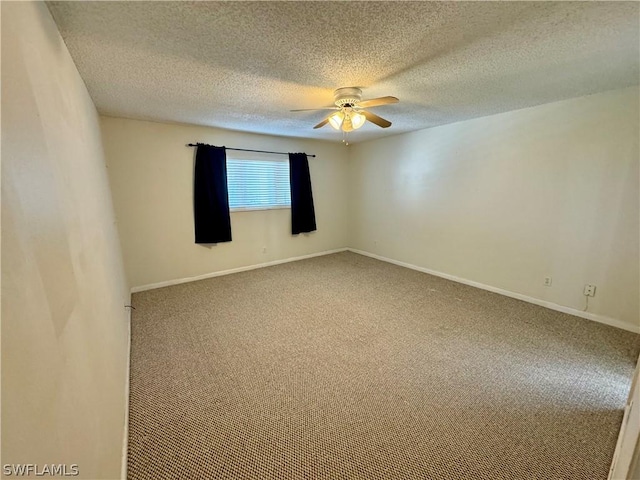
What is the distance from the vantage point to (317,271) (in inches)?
172

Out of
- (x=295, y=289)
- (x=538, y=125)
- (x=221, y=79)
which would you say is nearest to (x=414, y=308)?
(x=295, y=289)

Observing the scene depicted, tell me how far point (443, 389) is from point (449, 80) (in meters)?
2.33

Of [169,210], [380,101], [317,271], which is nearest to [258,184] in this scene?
[169,210]

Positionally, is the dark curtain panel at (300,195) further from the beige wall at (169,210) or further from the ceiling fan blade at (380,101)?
the ceiling fan blade at (380,101)

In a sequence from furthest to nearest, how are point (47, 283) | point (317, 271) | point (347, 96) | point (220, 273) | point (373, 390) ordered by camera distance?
point (317, 271) < point (220, 273) < point (347, 96) < point (373, 390) < point (47, 283)

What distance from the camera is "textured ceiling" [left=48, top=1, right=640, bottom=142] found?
1.32 metres

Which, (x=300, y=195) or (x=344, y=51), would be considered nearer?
(x=344, y=51)

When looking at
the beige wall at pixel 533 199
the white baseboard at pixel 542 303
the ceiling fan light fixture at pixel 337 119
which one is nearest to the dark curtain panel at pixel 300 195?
the beige wall at pixel 533 199

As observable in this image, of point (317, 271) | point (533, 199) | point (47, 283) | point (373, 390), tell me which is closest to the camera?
point (47, 283)

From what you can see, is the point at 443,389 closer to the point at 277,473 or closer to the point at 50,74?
the point at 277,473

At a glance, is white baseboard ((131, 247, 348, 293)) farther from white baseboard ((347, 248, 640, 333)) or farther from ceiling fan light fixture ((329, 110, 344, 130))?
ceiling fan light fixture ((329, 110, 344, 130))

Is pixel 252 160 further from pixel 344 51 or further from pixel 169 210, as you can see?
pixel 344 51

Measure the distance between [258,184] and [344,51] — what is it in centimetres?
298

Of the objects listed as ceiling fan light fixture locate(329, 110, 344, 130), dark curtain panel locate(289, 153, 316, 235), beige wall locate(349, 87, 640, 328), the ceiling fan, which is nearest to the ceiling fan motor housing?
the ceiling fan
